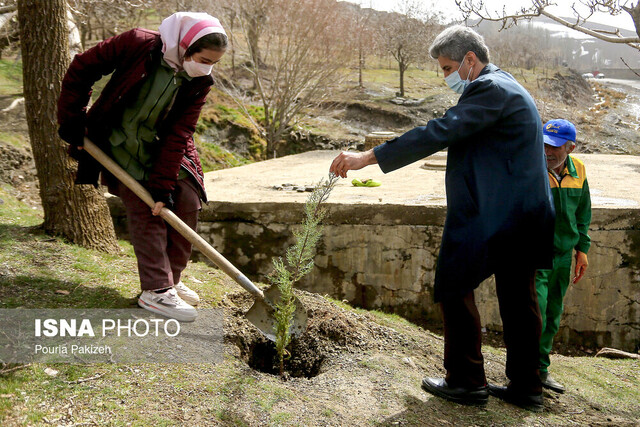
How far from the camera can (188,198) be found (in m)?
3.44

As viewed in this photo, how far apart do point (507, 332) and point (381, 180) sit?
5039mm

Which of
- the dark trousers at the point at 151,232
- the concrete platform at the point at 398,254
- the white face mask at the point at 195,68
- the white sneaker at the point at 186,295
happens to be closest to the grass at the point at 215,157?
the concrete platform at the point at 398,254

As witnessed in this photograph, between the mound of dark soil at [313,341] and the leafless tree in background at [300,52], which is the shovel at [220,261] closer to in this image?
Result: the mound of dark soil at [313,341]

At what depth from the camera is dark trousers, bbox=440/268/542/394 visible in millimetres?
2883

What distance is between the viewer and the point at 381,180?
790cm

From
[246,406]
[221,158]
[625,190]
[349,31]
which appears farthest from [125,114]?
[349,31]

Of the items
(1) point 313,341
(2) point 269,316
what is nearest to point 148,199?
(2) point 269,316

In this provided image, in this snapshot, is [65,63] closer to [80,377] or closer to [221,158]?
[80,377]

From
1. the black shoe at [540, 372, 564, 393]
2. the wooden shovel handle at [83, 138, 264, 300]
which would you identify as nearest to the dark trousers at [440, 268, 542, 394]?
the black shoe at [540, 372, 564, 393]

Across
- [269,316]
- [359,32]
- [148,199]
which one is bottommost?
[269,316]

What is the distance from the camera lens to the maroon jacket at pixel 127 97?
10.3 feet

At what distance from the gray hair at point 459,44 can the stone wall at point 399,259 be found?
275 cm

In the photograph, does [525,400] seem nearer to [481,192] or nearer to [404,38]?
[481,192]

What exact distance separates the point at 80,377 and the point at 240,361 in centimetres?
83
